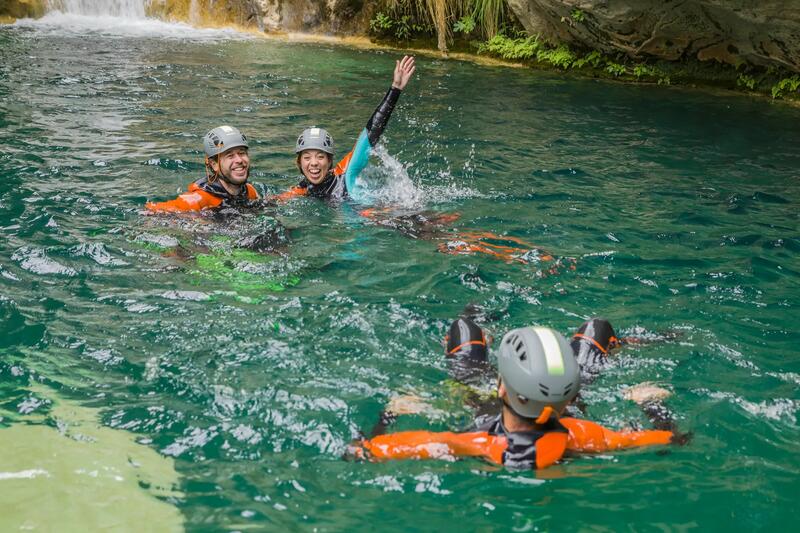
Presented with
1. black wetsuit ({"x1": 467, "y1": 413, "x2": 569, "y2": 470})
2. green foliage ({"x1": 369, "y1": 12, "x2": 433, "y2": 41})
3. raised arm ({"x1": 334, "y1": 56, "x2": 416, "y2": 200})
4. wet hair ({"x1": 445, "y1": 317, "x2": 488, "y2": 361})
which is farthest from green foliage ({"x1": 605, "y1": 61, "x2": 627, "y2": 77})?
black wetsuit ({"x1": 467, "y1": 413, "x2": 569, "y2": 470})

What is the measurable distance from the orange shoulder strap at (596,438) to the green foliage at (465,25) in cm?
1845

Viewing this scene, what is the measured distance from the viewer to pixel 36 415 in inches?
201

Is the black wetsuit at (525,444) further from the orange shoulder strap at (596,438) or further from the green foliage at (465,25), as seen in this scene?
the green foliage at (465,25)

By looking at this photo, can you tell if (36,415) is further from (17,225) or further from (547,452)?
(17,225)

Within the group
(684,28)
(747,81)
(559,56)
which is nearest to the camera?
(684,28)

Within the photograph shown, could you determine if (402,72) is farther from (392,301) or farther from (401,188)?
(392,301)

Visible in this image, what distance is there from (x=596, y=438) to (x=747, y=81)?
572 inches

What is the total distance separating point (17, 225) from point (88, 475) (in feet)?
15.7

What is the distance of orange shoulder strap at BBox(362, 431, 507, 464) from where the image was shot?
4625mm

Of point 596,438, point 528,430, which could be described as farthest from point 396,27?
point 528,430

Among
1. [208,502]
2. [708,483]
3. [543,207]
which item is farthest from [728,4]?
[208,502]

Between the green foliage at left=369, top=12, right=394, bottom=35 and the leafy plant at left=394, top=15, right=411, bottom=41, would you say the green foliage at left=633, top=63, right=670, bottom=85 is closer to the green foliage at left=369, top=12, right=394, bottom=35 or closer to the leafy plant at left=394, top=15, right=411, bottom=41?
the leafy plant at left=394, top=15, right=411, bottom=41

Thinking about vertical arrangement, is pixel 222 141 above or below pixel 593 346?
above

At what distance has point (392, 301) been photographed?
22.9 feet
